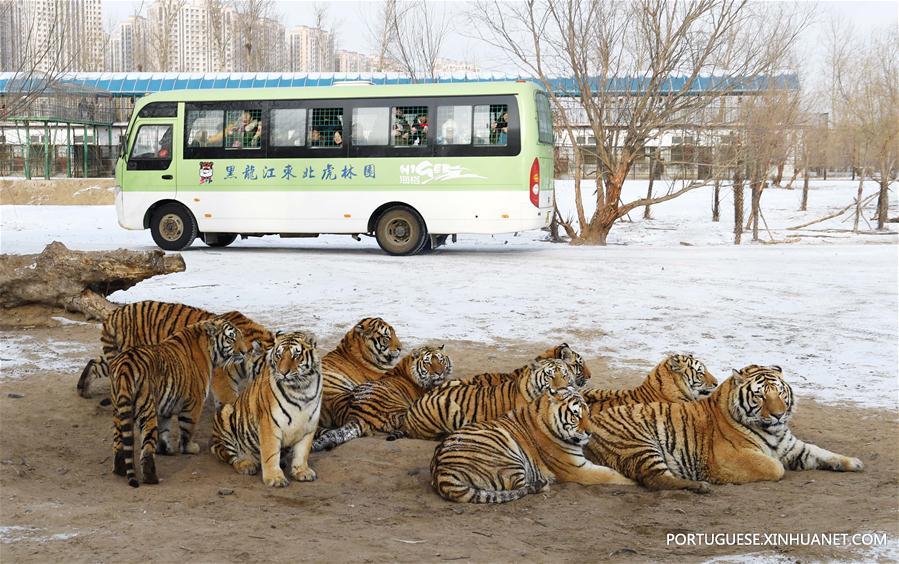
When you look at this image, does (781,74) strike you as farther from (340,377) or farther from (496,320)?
(340,377)

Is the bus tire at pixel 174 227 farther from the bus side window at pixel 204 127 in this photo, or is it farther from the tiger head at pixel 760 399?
the tiger head at pixel 760 399

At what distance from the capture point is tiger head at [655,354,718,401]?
678 cm

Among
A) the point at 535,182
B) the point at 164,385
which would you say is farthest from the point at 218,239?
the point at 164,385

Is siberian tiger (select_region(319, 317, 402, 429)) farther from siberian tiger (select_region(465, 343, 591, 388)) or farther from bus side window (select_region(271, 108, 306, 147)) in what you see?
bus side window (select_region(271, 108, 306, 147))

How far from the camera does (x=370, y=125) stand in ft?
57.5

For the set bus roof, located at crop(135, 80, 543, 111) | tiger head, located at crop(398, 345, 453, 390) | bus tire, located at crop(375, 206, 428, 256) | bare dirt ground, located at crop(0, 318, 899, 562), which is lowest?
bare dirt ground, located at crop(0, 318, 899, 562)

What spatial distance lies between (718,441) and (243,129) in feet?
43.9

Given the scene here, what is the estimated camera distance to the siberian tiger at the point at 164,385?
19.7ft

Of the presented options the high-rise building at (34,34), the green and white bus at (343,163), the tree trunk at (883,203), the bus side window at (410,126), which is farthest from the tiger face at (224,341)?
the tree trunk at (883,203)

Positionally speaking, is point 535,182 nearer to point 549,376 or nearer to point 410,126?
point 410,126

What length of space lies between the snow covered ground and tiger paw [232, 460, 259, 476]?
11.9 ft

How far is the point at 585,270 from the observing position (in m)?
15.1

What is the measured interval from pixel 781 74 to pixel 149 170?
1876 centimetres

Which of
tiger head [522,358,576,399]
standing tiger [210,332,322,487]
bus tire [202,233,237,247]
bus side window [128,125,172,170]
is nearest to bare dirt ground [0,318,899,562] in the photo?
standing tiger [210,332,322,487]
